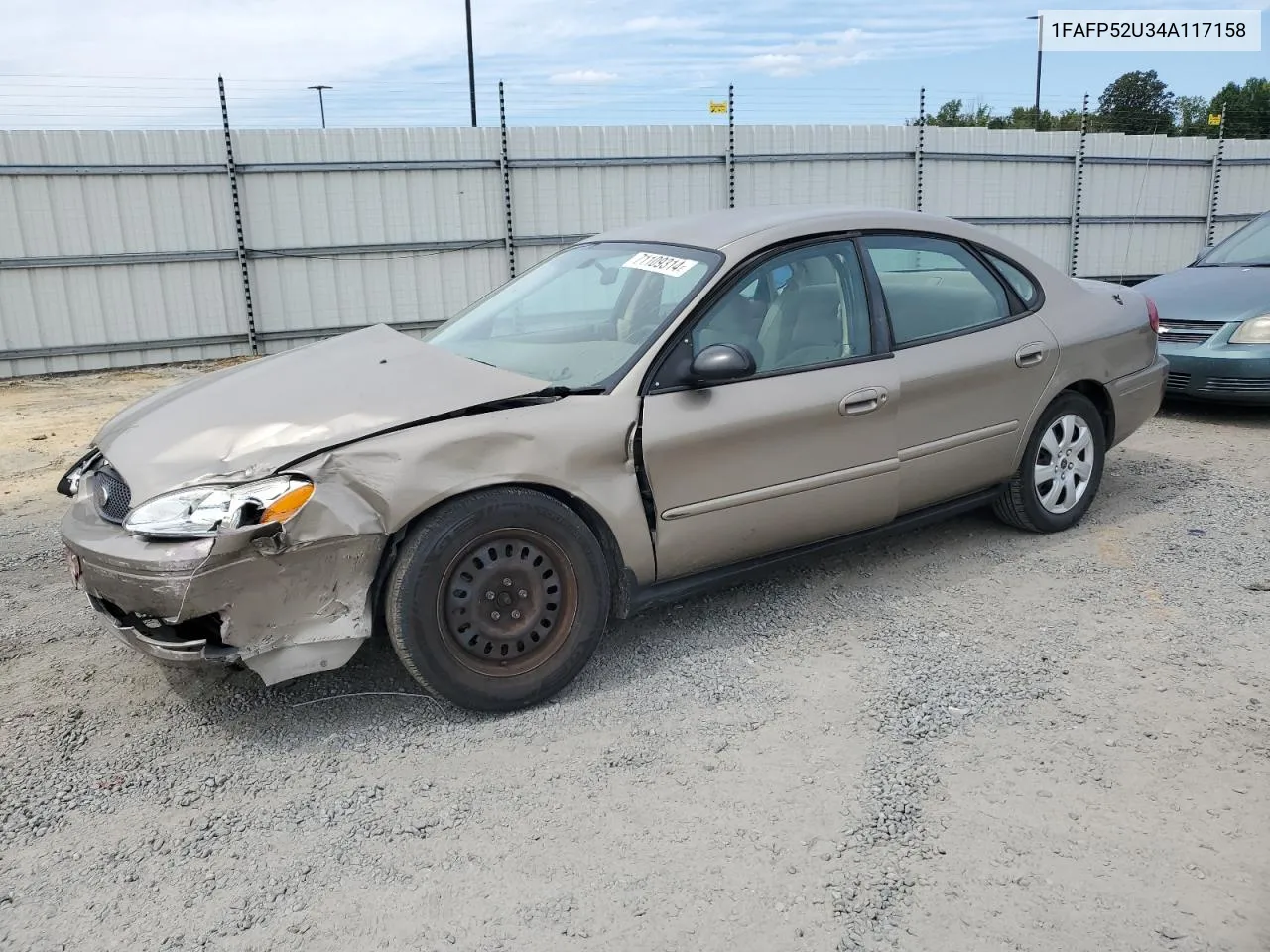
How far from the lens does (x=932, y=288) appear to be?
4391mm

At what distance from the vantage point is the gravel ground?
238cm

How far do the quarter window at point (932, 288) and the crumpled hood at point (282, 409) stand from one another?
166 cm

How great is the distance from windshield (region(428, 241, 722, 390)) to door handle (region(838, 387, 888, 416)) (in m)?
0.73

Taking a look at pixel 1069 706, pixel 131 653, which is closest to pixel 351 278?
pixel 131 653

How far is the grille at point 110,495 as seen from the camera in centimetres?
312

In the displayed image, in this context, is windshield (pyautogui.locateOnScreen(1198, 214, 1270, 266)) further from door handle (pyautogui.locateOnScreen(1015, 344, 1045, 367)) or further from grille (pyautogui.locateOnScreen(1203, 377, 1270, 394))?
door handle (pyautogui.locateOnScreen(1015, 344, 1045, 367))

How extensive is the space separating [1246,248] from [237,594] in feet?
27.1

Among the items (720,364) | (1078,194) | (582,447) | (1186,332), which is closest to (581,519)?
(582,447)

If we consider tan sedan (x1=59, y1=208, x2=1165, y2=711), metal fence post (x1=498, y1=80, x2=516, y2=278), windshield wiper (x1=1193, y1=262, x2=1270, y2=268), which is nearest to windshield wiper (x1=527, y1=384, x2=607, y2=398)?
tan sedan (x1=59, y1=208, x2=1165, y2=711)

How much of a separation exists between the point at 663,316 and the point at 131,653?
2365mm

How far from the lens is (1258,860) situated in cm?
251

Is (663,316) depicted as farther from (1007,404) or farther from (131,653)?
(131,653)

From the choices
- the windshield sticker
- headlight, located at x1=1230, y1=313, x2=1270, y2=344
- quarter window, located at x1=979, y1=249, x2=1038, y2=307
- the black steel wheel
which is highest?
the windshield sticker

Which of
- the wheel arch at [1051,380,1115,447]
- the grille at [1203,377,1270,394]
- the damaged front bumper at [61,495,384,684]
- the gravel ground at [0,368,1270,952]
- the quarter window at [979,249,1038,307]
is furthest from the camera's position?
the grille at [1203,377,1270,394]
